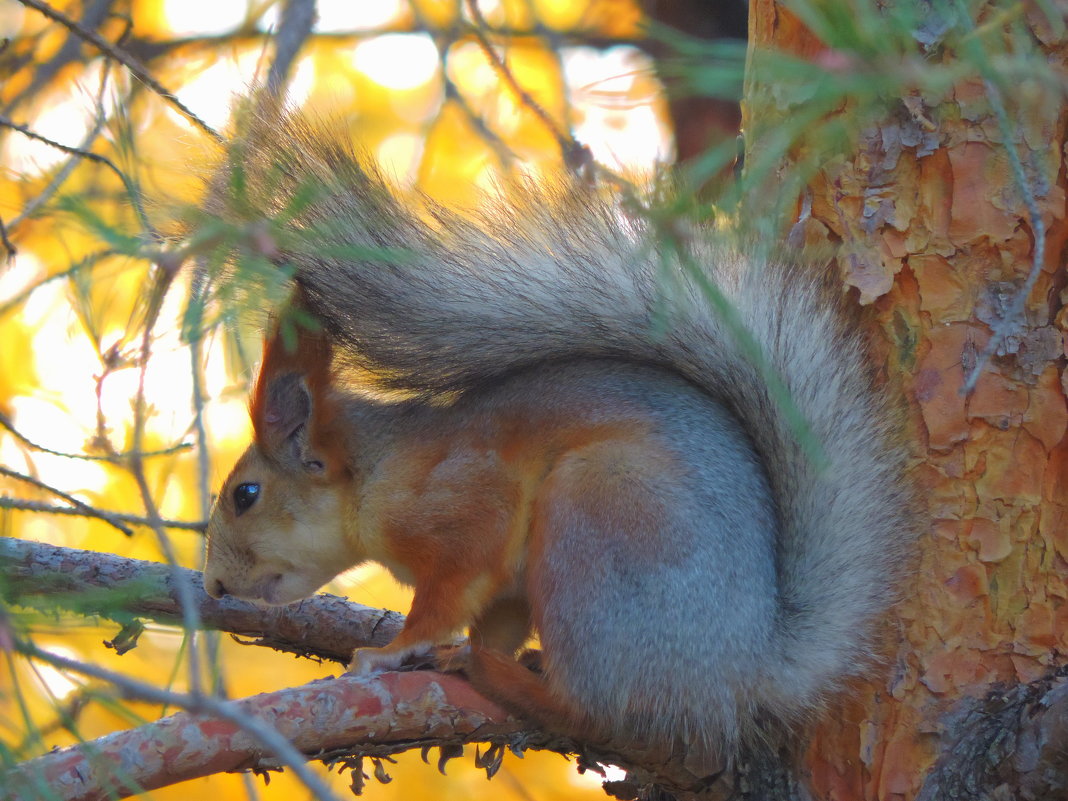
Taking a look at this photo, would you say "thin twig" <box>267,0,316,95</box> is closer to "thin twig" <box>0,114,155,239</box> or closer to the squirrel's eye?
"thin twig" <box>0,114,155,239</box>

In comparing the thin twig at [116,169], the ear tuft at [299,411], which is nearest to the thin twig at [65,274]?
the thin twig at [116,169]

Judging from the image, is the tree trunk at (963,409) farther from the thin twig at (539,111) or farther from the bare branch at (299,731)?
the bare branch at (299,731)

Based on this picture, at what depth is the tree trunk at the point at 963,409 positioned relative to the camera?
145 centimetres

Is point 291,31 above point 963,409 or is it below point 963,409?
above

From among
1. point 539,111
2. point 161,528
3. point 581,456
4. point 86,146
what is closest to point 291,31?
point 86,146

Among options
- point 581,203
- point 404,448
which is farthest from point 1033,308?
point 404,448

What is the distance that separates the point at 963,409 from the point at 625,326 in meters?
0.53

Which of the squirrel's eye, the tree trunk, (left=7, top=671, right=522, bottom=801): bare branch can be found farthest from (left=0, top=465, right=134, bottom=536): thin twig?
the tree trunk

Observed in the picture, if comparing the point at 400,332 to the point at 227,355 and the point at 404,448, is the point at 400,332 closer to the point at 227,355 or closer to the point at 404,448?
the point at 404,448

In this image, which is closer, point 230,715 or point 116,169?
point 230,715

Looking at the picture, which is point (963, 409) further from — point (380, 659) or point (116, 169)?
point (116, 169)

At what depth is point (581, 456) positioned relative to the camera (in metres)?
1.70

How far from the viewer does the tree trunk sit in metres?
1.45

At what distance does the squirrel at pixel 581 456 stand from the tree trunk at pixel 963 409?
0.06 metres
